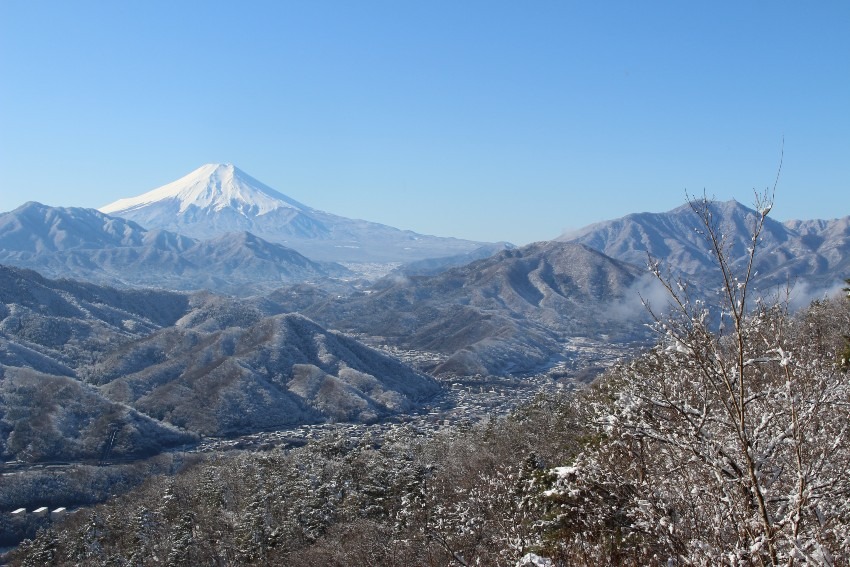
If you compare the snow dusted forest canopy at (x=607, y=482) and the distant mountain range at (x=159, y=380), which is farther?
the distant mountain range at (x=159, y=380)

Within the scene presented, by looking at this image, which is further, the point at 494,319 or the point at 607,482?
the point at 494,319

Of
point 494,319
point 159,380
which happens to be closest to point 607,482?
point 159,380

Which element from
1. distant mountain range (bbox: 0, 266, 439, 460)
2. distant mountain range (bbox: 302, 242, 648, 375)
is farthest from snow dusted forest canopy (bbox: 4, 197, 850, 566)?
distant mountain range (bbox: 302, 242, 648, 375)

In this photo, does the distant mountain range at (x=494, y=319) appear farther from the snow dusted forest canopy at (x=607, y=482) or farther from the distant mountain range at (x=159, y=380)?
the snow dusted forest canopy at (x=607, y=482)

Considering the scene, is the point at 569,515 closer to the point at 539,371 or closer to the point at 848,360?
the point at 848,360

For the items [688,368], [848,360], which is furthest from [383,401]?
[688,368]

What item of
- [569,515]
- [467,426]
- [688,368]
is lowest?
[467,426]

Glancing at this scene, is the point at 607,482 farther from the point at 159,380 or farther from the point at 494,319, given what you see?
the point at 494,319

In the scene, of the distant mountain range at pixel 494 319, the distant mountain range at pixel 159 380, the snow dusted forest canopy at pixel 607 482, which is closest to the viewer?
the snow dusted forest canopy at pixel 607 482

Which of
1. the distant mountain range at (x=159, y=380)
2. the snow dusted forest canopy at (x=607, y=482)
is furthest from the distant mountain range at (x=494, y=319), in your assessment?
the snow dusted forest canopy at (x=607, y=482)
